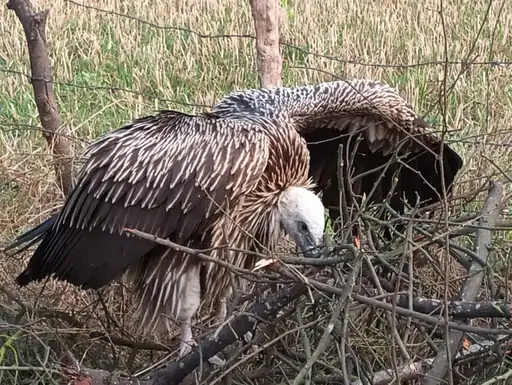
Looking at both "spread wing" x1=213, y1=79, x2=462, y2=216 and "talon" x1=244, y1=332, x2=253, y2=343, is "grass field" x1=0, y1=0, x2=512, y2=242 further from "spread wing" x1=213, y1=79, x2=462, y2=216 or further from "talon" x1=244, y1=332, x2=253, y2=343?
"talon" x1=244, y1=332, x2=253, y2=343

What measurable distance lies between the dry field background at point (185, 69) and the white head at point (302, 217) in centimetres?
75

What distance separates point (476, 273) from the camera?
2479mm

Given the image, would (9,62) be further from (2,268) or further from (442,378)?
(442,378)

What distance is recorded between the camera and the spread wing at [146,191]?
331 cm

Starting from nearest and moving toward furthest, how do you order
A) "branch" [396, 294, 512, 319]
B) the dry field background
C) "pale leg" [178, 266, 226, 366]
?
"branch" [396, 294, 512, 319], "pale leg" [178, 266, 226, 366], the dry field background

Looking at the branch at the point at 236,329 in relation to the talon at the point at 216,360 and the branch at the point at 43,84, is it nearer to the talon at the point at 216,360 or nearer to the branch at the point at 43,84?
the talon at the point at 216,360

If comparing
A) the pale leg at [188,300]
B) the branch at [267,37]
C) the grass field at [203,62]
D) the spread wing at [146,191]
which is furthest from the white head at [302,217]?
the branch at [267,37]

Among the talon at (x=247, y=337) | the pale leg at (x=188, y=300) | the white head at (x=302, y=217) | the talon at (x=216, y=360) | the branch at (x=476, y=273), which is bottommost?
the pale leg at (x=188, y=300)

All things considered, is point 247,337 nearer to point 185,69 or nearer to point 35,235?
point 35,235

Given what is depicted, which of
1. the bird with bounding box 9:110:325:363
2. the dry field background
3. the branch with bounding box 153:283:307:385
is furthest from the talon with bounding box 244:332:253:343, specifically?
the dry field background

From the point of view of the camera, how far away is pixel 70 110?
6156mm

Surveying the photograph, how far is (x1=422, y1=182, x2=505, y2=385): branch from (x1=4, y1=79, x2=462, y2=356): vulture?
0.56 meters

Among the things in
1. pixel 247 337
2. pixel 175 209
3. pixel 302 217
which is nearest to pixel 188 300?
pixel 175 209

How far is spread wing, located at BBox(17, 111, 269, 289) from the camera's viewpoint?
10.9 feet
